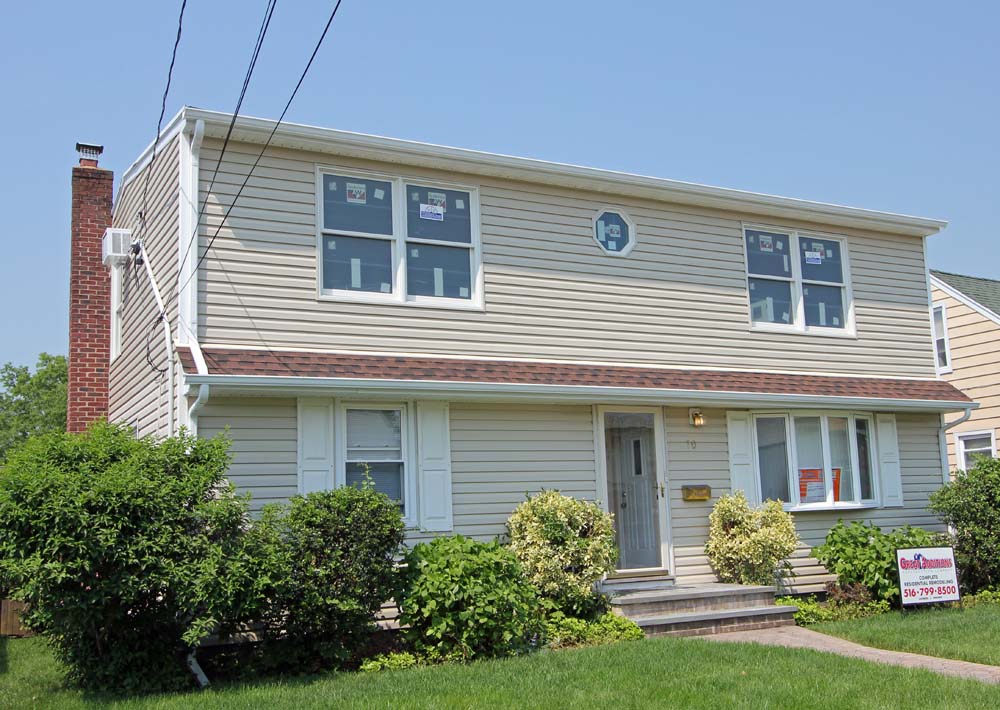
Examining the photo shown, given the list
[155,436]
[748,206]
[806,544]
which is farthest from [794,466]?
[155,436]

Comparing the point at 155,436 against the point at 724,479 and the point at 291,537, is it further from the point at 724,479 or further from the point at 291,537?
the point at 724,479

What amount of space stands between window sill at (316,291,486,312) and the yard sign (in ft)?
19.8

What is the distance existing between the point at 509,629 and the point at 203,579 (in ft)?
9.97

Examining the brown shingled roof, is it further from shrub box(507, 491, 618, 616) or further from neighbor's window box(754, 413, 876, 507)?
shrub box(507, 491, 618, 616)

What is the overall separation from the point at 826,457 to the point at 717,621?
12.1 ft

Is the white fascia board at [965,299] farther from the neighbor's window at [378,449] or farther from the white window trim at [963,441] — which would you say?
the neighbor's window at [378,449]

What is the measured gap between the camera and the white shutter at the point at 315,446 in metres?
10.6

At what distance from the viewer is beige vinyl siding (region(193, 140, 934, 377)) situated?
10773 millimetres

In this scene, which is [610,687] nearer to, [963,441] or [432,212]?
[432,212]

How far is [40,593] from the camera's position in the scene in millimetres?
8000

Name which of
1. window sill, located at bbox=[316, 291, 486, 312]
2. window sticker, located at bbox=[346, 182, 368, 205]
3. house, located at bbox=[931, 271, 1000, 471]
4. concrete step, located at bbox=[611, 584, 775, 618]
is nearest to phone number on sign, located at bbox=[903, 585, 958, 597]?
concrete step, located at bbox=[611, 584, 775, 618]

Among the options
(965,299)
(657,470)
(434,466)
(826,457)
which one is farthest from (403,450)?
(965,299)

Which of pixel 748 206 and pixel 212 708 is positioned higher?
pixel 748 206

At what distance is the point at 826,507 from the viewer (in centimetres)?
1358
